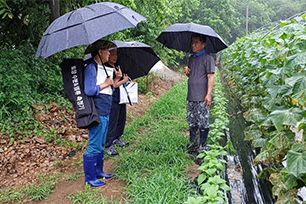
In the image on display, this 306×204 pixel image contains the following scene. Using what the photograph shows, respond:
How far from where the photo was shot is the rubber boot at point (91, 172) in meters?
2.99

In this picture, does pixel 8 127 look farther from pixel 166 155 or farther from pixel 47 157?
pixel 166 155

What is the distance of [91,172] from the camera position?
3061 mm

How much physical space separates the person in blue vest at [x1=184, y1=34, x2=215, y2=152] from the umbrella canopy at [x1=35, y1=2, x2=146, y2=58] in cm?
128

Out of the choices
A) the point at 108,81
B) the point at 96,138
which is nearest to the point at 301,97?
the point at 108,81

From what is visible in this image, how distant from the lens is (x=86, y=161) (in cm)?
299

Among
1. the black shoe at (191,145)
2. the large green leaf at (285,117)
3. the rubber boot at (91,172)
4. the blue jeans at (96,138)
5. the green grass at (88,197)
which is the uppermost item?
the large green leaf at (285,117)

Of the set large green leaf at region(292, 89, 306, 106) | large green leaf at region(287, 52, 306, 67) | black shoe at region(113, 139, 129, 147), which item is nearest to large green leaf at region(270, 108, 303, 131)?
large green leaf at region(292, 89, 306, 106)

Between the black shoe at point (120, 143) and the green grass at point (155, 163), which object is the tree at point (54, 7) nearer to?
the green grass at point (155, 163)

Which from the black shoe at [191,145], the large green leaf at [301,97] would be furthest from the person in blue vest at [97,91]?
the large green leaf at [301,97]

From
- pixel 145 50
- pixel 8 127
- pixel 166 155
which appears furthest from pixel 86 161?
pixel 8 127

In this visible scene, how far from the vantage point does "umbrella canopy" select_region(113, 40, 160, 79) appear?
401 centimetres

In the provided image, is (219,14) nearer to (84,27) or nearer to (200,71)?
(200,71)

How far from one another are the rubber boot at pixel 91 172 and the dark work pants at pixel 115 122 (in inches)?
38.9

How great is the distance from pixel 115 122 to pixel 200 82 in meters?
1.43
